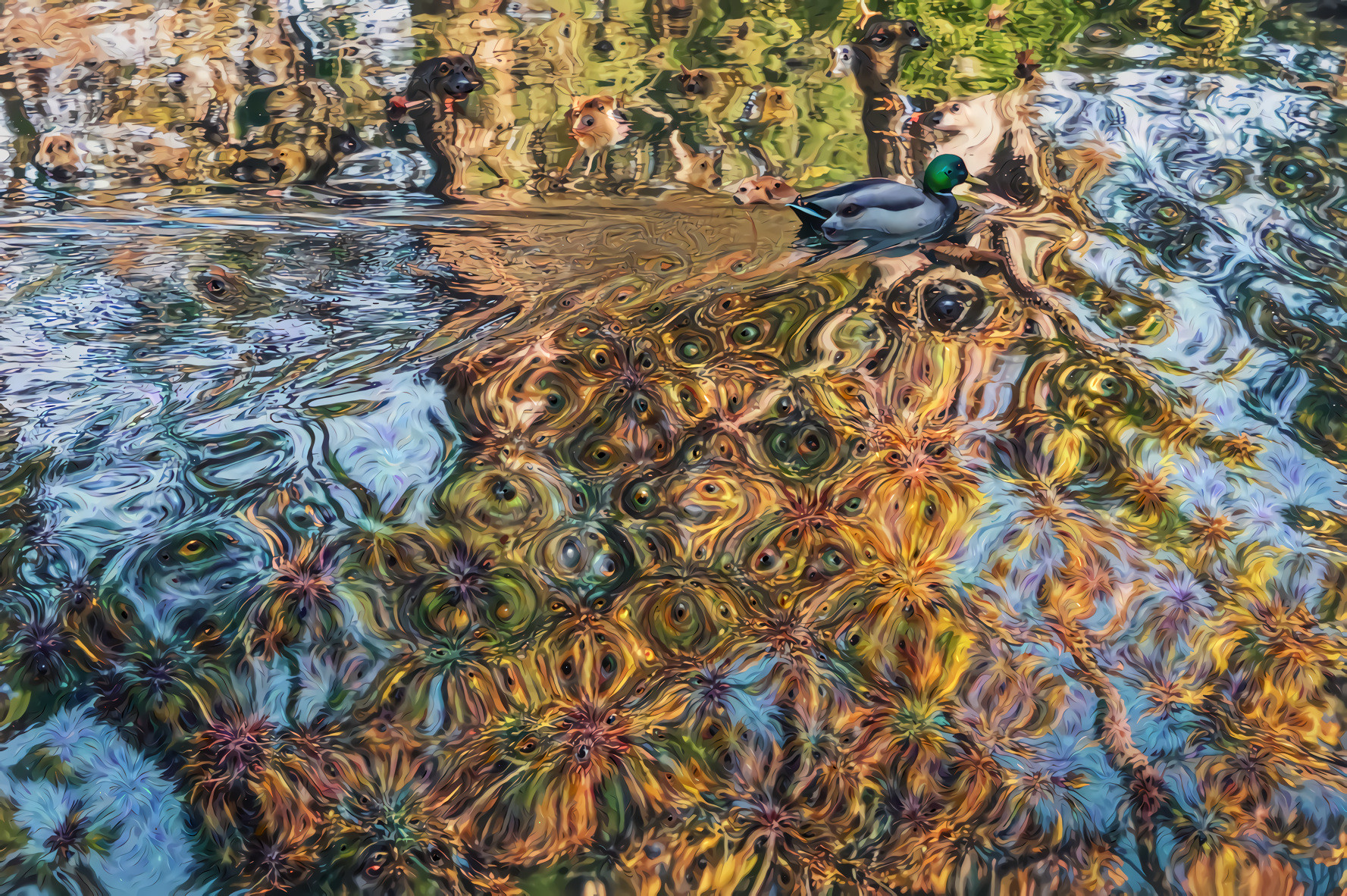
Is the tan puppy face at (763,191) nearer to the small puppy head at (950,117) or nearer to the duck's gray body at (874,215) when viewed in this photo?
the duck's gray body at (874,215)

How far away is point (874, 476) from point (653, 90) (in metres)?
2.58

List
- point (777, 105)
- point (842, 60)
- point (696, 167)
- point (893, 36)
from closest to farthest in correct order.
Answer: point (696, 167)
point (777, 105)
point (842, 60)
point (893, 36)

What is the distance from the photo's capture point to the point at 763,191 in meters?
3.69

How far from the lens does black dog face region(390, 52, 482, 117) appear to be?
14.1ft

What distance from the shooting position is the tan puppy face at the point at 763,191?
3639mm

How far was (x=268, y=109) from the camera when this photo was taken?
429 centimetres

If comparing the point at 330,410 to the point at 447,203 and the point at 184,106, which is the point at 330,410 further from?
the point at 184,106

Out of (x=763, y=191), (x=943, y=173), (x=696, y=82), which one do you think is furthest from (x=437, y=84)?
(x=943, y=173)

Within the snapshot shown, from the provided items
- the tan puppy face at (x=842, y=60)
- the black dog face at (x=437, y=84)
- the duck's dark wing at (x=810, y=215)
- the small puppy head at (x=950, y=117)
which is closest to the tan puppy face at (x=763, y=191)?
the duck's dark wing at (x=810, y=215)

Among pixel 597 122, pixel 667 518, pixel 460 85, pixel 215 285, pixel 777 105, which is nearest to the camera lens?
pixel 667 518

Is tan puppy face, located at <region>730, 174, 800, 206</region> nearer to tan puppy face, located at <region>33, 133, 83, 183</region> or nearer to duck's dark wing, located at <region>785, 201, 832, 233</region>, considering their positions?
duck's dark wing, located at <region>785, 201, 832, 233</region>

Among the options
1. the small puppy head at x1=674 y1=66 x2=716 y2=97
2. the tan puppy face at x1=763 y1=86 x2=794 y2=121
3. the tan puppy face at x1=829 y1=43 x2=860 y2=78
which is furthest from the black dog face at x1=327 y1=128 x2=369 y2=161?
the tan puppy face at x1=829 y1=43 x2=860 y2=78

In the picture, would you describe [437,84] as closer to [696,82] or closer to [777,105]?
[696,82]

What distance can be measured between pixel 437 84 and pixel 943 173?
2.30 metres
